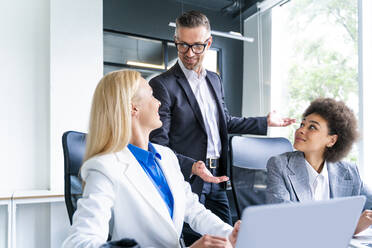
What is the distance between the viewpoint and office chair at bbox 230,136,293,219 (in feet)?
5.82

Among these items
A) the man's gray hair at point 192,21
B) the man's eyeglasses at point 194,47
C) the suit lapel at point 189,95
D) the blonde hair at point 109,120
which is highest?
the man's gray hair at point 192,21

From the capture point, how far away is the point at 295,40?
3.98 metres

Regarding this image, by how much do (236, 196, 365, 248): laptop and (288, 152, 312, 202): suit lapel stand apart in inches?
35.7

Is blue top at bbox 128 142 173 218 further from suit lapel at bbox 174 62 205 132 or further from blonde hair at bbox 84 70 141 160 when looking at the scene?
suit lapel at bbox 174 62 205 132

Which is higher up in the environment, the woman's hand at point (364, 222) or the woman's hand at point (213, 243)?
the woman's hand at point (213, 243)

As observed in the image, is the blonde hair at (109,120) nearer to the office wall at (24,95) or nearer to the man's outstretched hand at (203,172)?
the man's outstretched hand at (203,172)

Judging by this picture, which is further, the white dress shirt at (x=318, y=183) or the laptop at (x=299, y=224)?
the white dress shirt at (x=318, y=183)

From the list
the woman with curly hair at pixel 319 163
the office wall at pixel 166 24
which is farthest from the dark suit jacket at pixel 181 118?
the office wall at pixel 166 24

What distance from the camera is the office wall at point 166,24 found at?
431 cm

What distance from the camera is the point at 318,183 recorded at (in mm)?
1671

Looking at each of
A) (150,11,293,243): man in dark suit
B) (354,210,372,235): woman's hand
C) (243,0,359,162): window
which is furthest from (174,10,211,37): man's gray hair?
(243,0,359,162): window

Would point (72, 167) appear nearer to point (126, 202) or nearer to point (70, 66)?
point (126, 202)

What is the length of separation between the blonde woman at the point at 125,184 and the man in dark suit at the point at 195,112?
1.55ft

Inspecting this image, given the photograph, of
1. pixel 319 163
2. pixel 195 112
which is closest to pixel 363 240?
pixel 319 163
